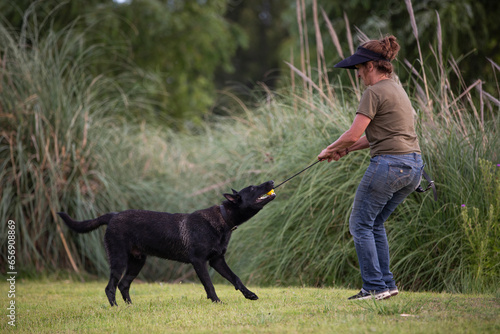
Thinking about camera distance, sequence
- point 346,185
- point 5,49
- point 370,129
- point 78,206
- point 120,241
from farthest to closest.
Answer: point 5,49 → point 78,206 → point 346,185 → point 120,241 → point 370,129

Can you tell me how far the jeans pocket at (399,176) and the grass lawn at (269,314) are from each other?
2.82 feet

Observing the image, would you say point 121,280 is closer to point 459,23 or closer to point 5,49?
point 5,49

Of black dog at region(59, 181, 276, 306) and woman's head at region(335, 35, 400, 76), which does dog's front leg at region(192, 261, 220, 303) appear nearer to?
black dog at region(59, 181, 276, 306)

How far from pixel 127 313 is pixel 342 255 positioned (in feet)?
8.70

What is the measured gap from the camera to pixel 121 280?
5043mm

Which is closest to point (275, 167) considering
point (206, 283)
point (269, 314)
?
point (206, 283)

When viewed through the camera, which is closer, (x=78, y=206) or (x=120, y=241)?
(x=120, y=241)

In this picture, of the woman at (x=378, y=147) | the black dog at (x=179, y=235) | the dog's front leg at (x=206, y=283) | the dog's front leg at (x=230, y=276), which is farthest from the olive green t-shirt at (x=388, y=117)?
the dog's front leg at (x=206, y=283)

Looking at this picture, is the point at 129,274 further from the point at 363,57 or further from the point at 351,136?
the point at 363,57

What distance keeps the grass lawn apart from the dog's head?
820mm

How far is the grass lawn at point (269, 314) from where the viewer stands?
340 cm

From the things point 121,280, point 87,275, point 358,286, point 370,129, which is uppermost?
point 370,129

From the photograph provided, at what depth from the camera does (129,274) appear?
16.6ft

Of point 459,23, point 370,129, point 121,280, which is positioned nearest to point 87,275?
point 121,280
